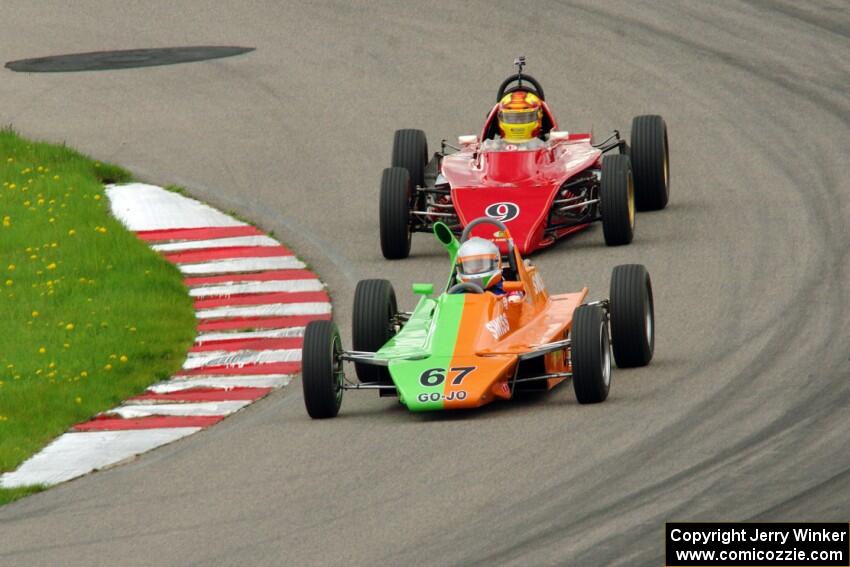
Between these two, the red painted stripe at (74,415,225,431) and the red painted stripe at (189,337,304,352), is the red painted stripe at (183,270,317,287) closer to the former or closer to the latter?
the red painted stripe at (189,337,304,352)

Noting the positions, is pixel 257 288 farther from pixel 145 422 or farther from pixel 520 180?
pixel 145 422

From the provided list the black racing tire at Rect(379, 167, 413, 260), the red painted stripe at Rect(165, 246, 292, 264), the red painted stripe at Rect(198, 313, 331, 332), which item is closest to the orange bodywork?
the red painted stripe at Rect(198, 313, 331, 332)

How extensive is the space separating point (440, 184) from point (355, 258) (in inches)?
48.6

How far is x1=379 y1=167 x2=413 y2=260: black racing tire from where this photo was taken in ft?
67.2

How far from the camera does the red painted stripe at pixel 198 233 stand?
21.5 m

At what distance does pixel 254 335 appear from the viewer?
60.1ft

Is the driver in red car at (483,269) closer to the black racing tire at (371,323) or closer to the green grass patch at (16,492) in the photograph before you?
the black racing tire at (371,323)

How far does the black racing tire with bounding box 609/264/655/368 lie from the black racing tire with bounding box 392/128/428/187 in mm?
6649

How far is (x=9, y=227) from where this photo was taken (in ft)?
69.9

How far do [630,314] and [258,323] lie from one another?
4733 millimetres

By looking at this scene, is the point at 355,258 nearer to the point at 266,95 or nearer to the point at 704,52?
the point at 266,95

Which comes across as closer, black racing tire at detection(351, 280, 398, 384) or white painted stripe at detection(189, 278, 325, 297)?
black racing tire at detection(351, 280, 398, 384)

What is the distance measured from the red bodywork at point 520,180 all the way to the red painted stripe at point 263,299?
1756 millimetres

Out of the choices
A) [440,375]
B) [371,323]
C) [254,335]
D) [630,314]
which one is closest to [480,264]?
[371,323]
